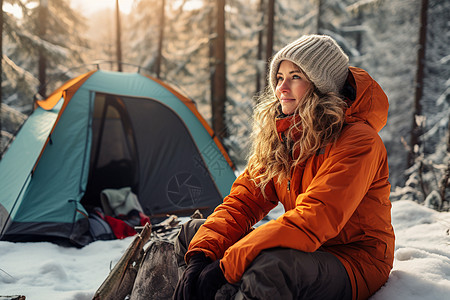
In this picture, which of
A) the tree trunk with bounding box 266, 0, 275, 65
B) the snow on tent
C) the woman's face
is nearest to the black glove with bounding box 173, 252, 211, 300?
the woman's face

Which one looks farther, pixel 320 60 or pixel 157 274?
pixel 157 274

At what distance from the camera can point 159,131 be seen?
4852 mm

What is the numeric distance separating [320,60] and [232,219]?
95 cm

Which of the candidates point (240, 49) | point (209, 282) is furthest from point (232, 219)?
point (240, 49)

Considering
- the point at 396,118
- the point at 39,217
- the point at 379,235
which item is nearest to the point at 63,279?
the point at 39,217

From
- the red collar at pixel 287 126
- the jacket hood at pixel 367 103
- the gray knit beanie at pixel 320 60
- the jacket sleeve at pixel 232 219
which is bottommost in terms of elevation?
the jacket sleeve at pixel 232 219

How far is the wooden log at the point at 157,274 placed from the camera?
6.70 feet

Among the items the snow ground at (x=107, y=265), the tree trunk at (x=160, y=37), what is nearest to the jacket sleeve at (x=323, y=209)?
the snow ground at (x=107, y=265)

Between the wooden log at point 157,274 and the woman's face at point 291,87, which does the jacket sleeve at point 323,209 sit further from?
the wooden log at point 157,274

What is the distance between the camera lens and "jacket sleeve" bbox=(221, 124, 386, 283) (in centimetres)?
138

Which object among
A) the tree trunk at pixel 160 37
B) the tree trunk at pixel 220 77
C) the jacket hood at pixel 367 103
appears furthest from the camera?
the tree trunk at pixel 160 37

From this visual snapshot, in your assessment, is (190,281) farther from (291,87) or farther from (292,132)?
(291,87)

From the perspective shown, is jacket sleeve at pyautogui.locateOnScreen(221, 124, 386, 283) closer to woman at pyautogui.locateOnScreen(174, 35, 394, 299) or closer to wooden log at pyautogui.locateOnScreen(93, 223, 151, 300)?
woman at pyautogui.locateOnScreen(174, 35, 394, 299)

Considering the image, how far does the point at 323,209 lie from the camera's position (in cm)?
141
